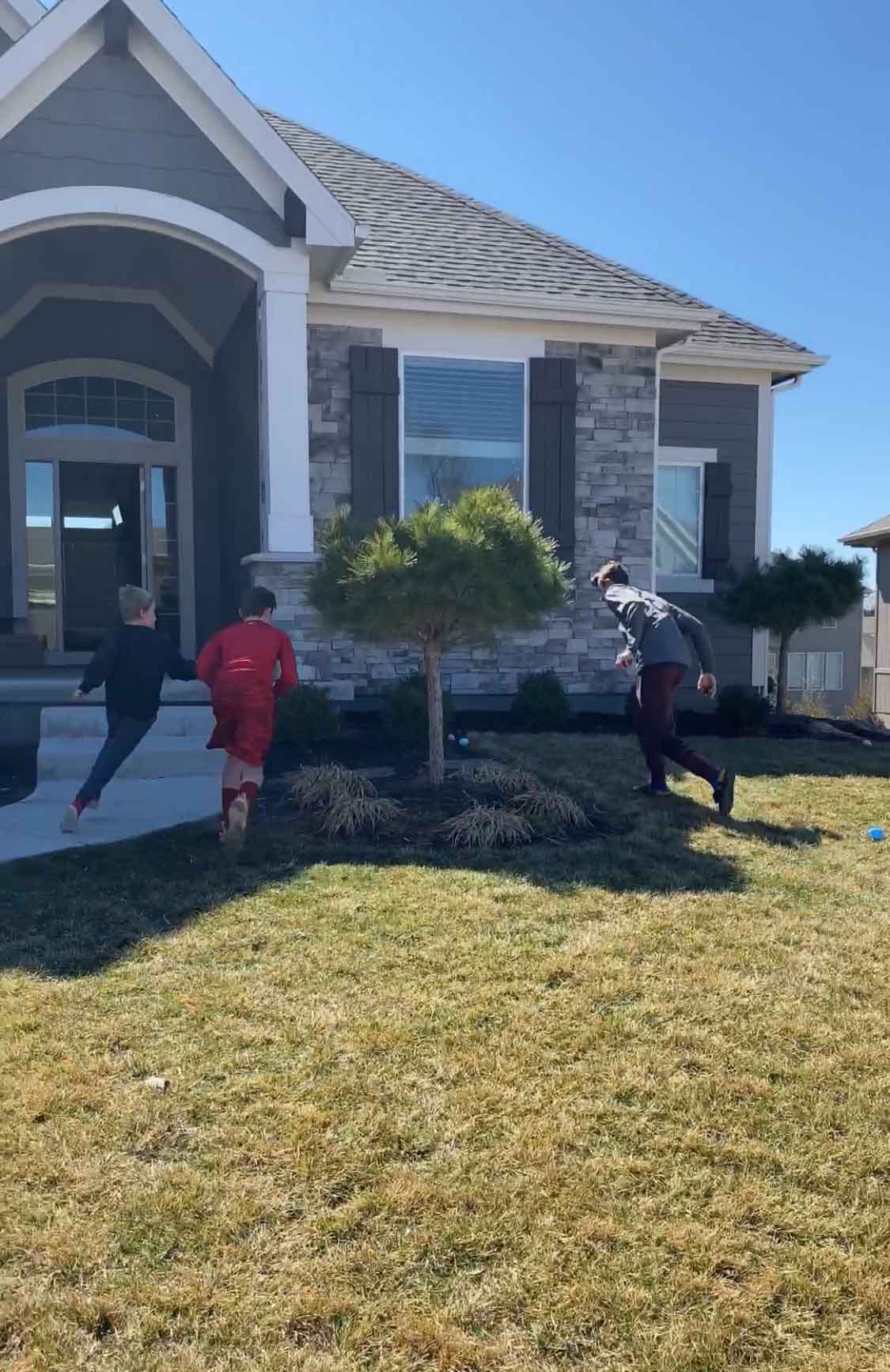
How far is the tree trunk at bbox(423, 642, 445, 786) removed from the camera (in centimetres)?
694

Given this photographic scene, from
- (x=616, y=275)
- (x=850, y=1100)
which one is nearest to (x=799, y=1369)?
(x=850, y=1100)

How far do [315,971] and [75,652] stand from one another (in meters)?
8.80

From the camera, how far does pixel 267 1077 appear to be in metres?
3.22

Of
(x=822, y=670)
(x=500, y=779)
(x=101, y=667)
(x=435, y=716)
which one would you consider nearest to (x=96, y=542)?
(x=101, y=667)

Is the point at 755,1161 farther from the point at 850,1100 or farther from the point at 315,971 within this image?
the point at 315,971

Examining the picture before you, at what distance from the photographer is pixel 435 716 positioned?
6.98 m

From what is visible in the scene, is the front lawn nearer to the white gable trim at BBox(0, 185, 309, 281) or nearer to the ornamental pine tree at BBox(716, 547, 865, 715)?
the white gable trim at BBox(0, 185, 309, 281)

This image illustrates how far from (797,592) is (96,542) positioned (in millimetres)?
→ 7853

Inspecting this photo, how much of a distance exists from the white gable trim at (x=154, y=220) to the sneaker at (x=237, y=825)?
5308 mm

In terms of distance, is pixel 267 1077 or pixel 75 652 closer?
pixel 267 1077

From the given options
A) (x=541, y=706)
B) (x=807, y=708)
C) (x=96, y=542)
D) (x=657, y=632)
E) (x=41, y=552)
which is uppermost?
(x=96, y=542)

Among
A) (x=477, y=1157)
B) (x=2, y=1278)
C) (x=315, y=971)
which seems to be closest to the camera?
(x=2, y=1278)

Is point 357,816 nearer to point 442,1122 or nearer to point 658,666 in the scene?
point 658,666

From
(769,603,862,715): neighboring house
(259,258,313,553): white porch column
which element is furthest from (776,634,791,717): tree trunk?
(769,603,862,715): neighboring house
